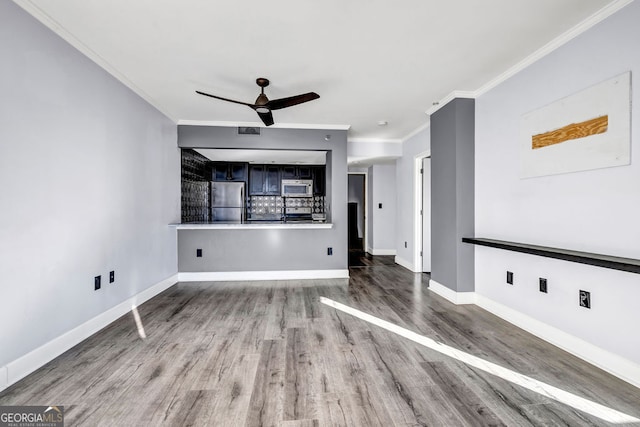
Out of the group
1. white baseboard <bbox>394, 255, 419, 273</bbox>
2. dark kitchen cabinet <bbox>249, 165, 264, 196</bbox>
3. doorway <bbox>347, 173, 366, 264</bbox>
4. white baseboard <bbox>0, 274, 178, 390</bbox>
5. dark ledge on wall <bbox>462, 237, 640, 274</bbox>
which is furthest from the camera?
doorway <bbox>347, 173, 366, 264</bbox>

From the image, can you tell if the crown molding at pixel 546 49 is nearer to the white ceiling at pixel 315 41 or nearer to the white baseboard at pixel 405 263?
the white ceiling at pixel 315 41

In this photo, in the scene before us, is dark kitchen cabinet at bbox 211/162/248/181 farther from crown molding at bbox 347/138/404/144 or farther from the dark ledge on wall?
the dark ledge on wall

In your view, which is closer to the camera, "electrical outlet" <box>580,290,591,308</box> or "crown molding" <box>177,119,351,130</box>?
"electrical outlet" <box>580,290,591,308</box>

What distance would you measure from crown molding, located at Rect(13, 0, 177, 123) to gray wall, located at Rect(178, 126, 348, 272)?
1135 millimetres

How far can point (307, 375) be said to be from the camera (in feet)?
6.13

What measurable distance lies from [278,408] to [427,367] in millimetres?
1028

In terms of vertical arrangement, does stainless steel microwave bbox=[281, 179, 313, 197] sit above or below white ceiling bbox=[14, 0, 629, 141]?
below

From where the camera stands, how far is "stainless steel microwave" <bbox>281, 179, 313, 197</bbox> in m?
6.89

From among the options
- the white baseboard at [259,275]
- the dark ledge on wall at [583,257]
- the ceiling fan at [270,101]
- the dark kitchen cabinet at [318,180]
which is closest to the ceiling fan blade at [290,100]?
the ceiling fan at [270,101]

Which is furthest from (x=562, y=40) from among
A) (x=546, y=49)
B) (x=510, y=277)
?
(x=510, y=277)

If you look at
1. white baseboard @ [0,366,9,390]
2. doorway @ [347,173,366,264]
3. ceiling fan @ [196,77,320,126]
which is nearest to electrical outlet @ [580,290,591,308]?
ceiling fan @ [196,77,320,126]

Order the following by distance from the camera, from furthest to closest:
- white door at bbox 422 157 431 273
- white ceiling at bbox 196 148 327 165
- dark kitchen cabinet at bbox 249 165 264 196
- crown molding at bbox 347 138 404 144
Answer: dark kitchen cabinet at bbox 249 165 264 196 < white ceiling at bbox 196 148 327 165 < crown molding at bbox 347 138 404 144 < white door at bbox 422 157 431 273

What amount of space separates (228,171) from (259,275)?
3.19 metres

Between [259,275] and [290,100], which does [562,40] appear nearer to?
Answer: [290,100]
